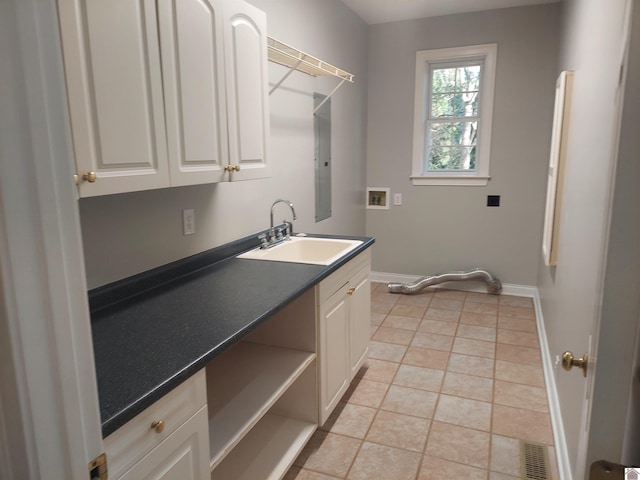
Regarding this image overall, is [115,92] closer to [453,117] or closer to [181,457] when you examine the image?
[181,457]

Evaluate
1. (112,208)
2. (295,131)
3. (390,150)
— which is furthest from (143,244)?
(390,150)

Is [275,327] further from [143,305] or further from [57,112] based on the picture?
[57,112]

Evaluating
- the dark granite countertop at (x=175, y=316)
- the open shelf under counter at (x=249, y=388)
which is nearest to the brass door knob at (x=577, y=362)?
the dark granite countertop at (x=175, y=316)

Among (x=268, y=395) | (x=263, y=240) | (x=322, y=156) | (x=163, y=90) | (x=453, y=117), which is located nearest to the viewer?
(x=163, y=90)

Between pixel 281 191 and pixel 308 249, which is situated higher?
pixel 281 191

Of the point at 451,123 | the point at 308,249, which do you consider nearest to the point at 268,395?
the point at 308,249

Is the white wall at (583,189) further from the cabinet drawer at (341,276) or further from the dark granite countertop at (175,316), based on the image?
the cabinet drawer at (341,276)

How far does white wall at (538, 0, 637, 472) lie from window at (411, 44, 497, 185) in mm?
1541

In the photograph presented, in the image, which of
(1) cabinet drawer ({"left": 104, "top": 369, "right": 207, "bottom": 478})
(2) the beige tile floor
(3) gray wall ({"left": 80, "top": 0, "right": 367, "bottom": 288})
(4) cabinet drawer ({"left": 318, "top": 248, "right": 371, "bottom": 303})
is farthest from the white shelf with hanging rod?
(2) the beige tile floor

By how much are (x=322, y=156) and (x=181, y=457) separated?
2.69 meters

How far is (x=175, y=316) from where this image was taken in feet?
5.07

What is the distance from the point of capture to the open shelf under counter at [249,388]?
5.12ft

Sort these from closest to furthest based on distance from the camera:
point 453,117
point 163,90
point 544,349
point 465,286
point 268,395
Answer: point 163,90 → point 268,395 → point 544,349 → point 453,117 → point 465,286

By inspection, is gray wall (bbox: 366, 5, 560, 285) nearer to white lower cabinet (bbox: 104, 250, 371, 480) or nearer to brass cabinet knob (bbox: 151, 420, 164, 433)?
white lower cabinet (bbox: 104, 250, 371, 480)
